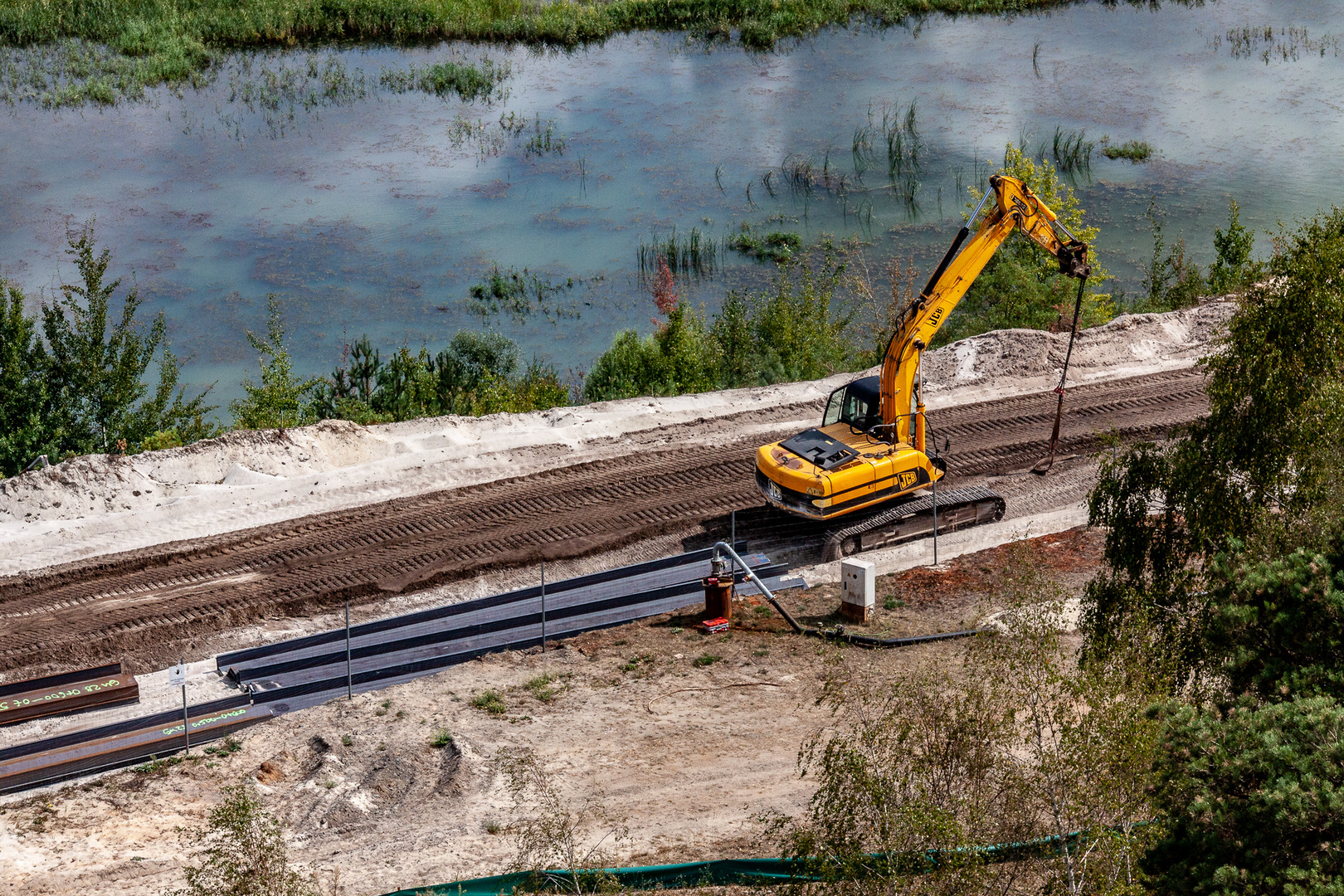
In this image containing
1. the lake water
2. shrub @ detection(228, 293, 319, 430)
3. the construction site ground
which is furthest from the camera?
the lake water

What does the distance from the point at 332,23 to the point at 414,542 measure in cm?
3464

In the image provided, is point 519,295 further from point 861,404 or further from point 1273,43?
point 1273,43

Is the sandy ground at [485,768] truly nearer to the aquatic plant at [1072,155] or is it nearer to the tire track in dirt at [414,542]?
the tire track in dirt at [414,542]

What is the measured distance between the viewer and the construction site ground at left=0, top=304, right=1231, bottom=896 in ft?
46.1

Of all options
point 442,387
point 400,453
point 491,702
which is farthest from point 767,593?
point 442,387

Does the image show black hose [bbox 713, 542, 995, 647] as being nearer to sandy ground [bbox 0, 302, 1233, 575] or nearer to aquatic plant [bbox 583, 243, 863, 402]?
sandy ground [bbox 0, 302, 1233, 575]

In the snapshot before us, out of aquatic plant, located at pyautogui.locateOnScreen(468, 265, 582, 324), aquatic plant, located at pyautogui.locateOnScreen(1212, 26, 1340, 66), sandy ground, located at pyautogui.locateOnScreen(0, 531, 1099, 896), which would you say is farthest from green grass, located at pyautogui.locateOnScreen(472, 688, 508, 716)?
aquatic plant, located at pyautogui.locateOnScreen(1212, 26, 1340, 66)

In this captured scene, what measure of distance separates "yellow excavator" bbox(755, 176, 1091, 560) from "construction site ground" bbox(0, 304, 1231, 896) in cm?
60

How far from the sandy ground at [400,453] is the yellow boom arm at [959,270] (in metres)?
4.51

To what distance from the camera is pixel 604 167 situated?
41.6 metres

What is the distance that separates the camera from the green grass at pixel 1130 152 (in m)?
41.4

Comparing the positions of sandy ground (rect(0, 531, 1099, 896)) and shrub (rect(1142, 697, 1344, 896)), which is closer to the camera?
shrub (rect(1142, 697, 1344, 896))

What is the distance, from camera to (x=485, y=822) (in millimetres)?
13883

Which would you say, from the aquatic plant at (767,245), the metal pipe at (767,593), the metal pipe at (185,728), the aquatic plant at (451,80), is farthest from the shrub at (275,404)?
the aquatic plant at (451,80)
